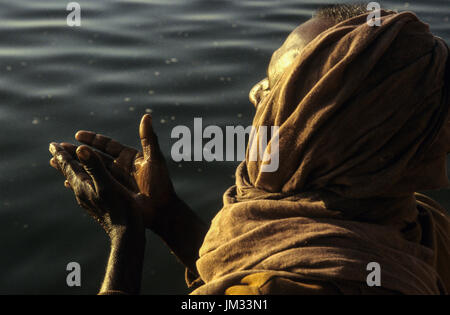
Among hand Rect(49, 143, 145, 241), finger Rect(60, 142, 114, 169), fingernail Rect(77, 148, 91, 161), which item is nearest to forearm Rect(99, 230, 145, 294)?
hand Rect(49, 143, 145, 241)

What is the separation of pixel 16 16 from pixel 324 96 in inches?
236

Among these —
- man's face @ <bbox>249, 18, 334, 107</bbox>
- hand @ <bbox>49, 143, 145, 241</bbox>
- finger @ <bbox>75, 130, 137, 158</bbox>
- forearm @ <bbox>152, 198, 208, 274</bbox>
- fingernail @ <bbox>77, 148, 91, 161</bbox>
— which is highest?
man's face @ <bbox>249, 18, 334, 107</bbox>

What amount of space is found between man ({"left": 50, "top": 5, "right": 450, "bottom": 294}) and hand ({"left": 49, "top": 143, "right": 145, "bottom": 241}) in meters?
0.67

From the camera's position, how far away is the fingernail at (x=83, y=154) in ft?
7.13

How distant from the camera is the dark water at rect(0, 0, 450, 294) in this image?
3094mm

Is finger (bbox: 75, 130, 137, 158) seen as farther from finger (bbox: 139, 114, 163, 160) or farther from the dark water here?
the dark water

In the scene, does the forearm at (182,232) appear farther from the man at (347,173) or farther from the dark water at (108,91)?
the man at (347,173)

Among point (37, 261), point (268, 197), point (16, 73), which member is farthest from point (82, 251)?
point (16, 73)

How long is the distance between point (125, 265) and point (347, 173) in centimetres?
108

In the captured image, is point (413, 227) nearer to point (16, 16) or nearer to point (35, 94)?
point (35, 94)

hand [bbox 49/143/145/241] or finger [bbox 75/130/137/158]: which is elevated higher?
finger [bbox 75/130/137/158]

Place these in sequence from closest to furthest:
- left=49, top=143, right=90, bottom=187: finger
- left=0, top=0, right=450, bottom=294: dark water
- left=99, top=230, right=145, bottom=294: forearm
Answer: left=99, top=230, right=145, bottom=294: forearm → left=49, top=143, right=90, bottom=187: finger → left=0, top=0, right=450, bottom=294: dark water

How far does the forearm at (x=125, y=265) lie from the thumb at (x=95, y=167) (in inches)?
10.1

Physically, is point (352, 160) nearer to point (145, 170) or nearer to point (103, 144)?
point (145, 170)
